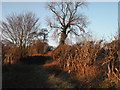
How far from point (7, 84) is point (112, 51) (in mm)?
6194

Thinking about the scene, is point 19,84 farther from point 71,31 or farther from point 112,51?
point 71,31

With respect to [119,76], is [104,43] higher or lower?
higher

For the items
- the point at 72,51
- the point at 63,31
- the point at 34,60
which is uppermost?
the point at 63,31

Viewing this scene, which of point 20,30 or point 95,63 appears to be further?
point 20,30

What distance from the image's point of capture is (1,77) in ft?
25.5

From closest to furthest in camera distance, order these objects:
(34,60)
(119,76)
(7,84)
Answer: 1. (7,84)
2. (119,76)
3. (34,60)

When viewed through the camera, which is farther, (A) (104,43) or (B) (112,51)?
(A) (104,43)

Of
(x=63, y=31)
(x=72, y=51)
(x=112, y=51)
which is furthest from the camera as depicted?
(x=63, y=31)

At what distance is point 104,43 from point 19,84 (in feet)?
19.3

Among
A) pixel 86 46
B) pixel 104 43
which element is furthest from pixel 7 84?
pixel 104 43

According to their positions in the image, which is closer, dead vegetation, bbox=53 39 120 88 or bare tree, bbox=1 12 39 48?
dead vegetation, bbox=53 39 120 88

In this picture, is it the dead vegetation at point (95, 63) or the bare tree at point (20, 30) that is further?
the bare tree at point (20, 30)

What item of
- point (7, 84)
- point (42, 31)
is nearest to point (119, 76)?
point (7, 84)

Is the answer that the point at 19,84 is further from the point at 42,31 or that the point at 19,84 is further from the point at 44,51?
the point at 42,31
